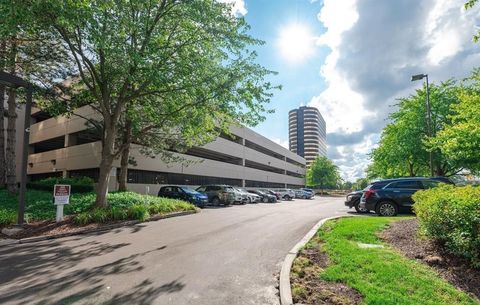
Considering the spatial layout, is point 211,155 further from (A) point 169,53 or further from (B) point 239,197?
(A) point 169,53

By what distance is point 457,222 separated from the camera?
5707 mm

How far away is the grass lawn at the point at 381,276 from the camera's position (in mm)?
4254

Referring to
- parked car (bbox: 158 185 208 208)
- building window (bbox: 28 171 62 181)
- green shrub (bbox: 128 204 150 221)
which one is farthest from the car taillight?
building window (bbox: 28 171 62 181)

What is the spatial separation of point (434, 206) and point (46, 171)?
3578cm

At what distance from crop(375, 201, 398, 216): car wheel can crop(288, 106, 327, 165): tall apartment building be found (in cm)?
13051

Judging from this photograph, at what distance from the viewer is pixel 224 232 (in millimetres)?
10484

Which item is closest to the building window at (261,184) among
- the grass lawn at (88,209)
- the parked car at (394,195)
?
the grass lawn at (88,209)

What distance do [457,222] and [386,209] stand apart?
9659mm

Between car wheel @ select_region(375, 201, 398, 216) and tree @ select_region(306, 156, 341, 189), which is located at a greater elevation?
tree @ select_region(306, 156, 341, 189)

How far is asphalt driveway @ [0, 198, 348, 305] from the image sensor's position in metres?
4.64

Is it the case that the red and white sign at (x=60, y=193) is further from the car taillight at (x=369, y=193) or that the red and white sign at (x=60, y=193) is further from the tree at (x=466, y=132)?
the tree at (x=466, y=132)

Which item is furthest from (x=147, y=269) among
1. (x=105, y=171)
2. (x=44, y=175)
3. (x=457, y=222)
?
(x=44, y=175)

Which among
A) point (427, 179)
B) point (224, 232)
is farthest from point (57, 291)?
point (427, 179)

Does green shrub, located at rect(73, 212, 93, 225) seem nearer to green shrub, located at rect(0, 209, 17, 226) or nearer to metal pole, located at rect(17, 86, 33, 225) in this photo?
metal pole, located at rect(17, 86, 33, 225)
